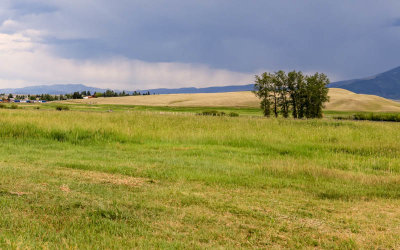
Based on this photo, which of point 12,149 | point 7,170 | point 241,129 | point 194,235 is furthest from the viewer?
point 241,129

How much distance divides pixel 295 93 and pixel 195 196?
2338 inches

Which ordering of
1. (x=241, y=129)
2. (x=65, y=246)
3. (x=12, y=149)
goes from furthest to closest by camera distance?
1. (x=241, y=129)
2. (x=12, y=149)
3. (x=65, y=246)

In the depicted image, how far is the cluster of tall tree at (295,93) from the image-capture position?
61969 mm

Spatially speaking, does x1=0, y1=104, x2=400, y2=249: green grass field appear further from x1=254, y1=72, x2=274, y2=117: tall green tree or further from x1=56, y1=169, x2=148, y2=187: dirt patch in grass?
x1=254, y1=72, x2=274, y2=117: tall green tree

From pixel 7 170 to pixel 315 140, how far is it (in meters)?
15.8

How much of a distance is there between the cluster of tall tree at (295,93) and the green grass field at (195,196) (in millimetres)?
45453

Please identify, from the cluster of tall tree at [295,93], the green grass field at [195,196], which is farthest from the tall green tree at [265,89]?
the green grass field at [195,196]

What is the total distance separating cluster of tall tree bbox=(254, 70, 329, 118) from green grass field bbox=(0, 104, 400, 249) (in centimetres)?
4545

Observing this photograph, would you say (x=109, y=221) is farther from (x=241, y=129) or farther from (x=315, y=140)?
(x=241, y=129)

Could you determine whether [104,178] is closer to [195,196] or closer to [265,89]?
[195,196]

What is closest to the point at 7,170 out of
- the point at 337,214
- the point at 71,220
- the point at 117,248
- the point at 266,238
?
the point at 71,220

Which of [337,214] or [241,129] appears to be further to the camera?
[241,129]

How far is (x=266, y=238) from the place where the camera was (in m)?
6.07

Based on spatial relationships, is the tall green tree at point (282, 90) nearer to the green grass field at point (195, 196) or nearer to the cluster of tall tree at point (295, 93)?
the cluster of tall tree at point (295, 93)
